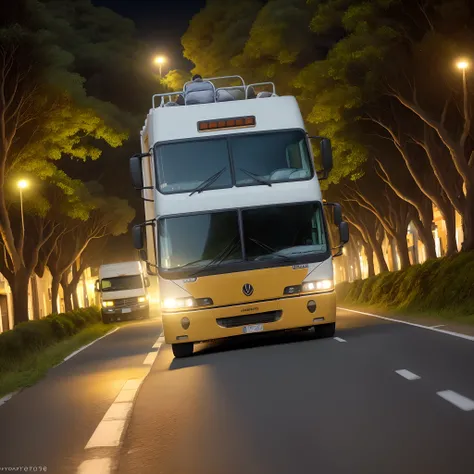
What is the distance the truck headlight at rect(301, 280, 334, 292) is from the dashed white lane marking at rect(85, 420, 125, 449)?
723 centimetres

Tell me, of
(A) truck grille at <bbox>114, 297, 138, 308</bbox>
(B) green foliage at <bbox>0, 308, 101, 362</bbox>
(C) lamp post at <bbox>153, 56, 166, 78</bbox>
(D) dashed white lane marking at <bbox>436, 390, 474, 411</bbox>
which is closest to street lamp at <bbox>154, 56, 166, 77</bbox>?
(C) lamp post at <bbox>153, 56, 166, 78</bbox>

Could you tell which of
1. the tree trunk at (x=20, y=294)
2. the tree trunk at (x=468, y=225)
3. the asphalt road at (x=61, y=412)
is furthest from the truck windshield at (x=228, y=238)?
Result: the tree trunk at (x=20, y=294)

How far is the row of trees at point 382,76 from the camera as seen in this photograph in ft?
82.3

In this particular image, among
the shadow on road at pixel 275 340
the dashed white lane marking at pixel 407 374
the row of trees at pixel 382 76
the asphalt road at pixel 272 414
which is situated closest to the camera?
the asphalt road at pixel 272 414

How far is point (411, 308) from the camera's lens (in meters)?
29.0

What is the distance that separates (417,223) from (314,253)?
2638 cm

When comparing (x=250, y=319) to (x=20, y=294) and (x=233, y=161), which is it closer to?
(x=233, y=161)

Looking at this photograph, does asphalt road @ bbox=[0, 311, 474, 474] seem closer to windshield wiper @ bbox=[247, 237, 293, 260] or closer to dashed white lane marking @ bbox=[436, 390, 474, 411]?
dashed white lane marking @ bbox=[436, 390, 474, 411]

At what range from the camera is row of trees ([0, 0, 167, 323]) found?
85.9 ft

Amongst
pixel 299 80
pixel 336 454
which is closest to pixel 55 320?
pixel 299 80

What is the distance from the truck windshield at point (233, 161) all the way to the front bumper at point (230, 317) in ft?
6.53

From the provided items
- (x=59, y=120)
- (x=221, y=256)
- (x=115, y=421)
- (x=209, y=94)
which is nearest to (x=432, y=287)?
(x=59, y=120)

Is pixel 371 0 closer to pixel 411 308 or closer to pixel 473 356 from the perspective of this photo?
pixel 411 308

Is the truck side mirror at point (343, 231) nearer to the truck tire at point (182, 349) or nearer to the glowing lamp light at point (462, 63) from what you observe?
the truck tire at point (182, 349)
